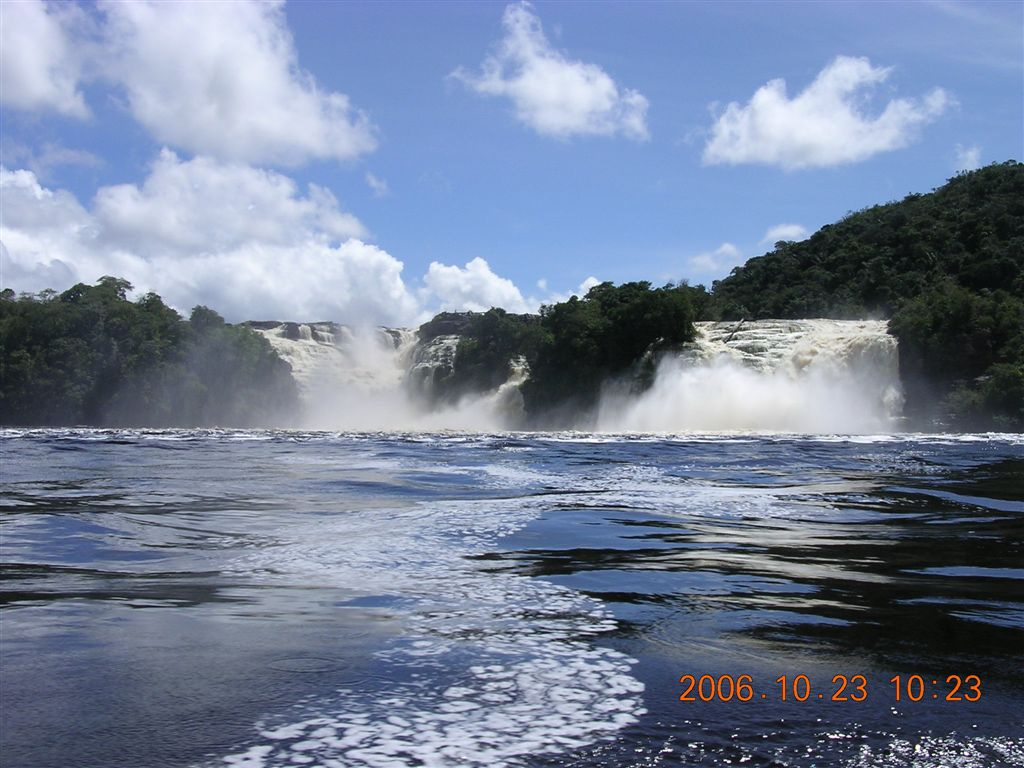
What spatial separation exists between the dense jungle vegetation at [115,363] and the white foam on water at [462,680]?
61.8m

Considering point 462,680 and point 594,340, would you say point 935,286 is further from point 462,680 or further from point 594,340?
point 462,680

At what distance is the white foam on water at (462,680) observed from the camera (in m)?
3.64

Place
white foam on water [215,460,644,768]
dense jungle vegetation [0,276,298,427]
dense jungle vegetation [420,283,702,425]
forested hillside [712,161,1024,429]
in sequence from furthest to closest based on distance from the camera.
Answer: dense jungle vegetation [0,276,298,427], dense jungle vegetation [420,283,702,425], forested hillside [712,161,1024,429], white foam on water [215,460,644,768]

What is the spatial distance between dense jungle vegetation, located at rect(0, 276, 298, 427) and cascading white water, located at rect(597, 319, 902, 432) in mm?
35367

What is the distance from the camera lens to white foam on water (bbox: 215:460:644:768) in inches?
143

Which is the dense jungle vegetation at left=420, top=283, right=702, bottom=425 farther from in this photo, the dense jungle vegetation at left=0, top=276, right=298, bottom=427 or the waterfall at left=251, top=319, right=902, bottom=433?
the dense jungle vegetation at left=0, top=276, right=298, bottom=427

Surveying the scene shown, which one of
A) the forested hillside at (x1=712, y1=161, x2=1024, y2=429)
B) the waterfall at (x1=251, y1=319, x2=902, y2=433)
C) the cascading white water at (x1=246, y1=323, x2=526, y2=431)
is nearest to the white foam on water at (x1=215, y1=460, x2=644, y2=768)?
the waterfall at (x1=251, y1=319, x2=902, y2=433)

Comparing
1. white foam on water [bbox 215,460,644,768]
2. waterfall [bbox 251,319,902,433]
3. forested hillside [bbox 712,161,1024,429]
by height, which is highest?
forested hillside [bbox 712,161,1024,429]

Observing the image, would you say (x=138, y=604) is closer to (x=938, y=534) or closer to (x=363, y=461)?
(x=938, y=534)

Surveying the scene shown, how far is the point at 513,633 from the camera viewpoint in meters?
5.38

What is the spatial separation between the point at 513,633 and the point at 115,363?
65.8 meters

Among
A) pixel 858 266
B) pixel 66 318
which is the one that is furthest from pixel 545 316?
pixel 66 318
